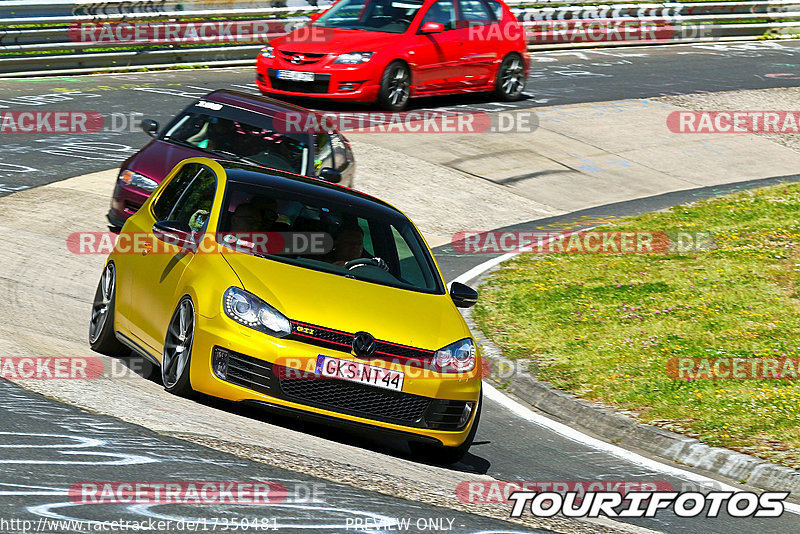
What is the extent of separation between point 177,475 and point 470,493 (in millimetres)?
1783

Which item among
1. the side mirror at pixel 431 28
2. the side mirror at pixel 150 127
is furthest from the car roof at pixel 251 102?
the side mirror at pixel 431 28

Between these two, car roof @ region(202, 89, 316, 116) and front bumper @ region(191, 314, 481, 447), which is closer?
front bumper @ region(191, 314, 481, 447)

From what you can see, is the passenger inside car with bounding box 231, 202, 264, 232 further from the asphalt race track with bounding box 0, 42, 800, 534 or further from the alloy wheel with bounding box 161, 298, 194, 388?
the asphalt race track with bounding box 0, 42, 800, 534

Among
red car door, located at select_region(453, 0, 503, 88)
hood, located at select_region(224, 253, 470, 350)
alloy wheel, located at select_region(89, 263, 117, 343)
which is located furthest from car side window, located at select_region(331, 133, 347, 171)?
red car door, located at select_region(453, 0, 503, 88)

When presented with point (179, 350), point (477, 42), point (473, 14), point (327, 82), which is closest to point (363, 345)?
point (179, 350)

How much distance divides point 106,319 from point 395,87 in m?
12.0

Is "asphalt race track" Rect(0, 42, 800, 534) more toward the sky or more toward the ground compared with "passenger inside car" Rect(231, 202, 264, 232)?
more toward the ground

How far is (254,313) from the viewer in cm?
713

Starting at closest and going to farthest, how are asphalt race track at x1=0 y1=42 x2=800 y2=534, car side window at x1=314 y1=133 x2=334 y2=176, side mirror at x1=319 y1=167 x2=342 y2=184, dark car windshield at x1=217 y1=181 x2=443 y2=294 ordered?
1. asphalt race track at x1=0 y1=42 x2=800 y2=534
2. dark car windshield at x1=217 y1=181 x2=443 y2=294
3. side mirror at x1=319 y1=167 x2=342 y2=184
4. car side window at x1=314 y1=133 x2=334 y2=176

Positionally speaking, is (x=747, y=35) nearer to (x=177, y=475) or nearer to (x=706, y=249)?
(x=706, y=249)

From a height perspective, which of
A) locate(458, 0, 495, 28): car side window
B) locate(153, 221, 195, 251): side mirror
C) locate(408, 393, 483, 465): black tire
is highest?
locate(458, 0, 495, 28): car side window

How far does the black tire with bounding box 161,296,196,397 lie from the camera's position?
732 cm

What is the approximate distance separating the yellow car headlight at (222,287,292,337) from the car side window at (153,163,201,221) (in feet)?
5.97

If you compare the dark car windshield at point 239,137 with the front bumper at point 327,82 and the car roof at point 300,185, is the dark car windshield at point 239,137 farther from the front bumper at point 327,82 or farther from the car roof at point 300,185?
the front bumper at point 327,82
